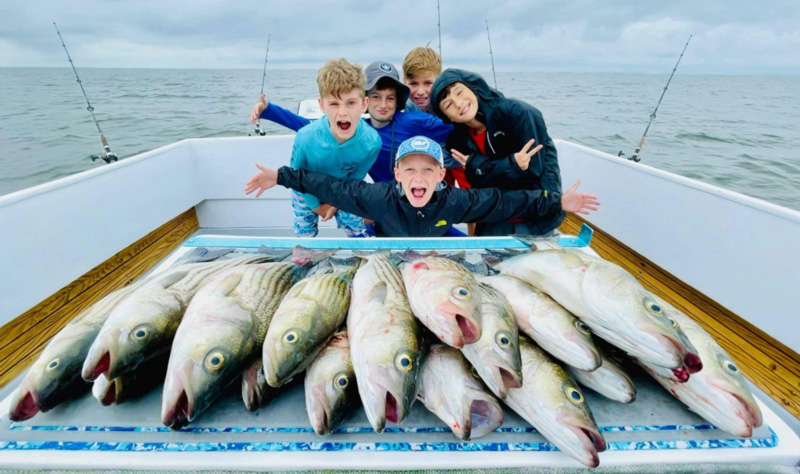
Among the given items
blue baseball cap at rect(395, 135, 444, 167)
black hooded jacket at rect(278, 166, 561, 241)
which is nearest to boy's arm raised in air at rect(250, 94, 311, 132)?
black hooded jacket at rect(278, 166, 561, 241)

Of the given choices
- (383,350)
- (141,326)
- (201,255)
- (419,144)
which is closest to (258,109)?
(419,144)

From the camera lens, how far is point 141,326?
1293mm

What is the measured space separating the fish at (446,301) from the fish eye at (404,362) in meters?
0.12

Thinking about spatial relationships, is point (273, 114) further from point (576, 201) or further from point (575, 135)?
point (575, 135)

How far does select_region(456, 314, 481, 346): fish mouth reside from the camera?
4.05 feet

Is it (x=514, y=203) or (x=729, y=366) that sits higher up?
(x=514, y=203)

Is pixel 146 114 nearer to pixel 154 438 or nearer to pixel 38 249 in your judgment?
pixel 38 249

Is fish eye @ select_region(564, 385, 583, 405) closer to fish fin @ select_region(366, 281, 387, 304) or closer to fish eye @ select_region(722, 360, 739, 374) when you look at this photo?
fish eye @ select_region(722, 360, 739, 374)

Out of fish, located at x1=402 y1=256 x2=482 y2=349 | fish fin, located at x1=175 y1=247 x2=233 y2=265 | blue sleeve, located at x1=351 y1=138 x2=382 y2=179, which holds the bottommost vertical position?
fish fin, located at x1=175 y1=247 x2=233 y2=265

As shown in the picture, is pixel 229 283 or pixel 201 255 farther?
pixel 201 255

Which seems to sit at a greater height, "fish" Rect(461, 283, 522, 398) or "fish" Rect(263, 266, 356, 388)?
"fish" Rect(263, 266, 356, 388)

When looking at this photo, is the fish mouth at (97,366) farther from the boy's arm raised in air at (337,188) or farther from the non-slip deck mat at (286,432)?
the boy's arm raised in air at (337,188)

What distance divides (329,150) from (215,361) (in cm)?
196

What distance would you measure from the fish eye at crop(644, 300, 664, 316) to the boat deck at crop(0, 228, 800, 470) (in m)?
0.33
